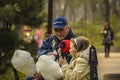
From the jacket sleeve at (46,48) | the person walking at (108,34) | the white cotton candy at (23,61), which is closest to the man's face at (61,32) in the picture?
the jacket sleeve at (46,48)

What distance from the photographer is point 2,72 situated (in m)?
12.5

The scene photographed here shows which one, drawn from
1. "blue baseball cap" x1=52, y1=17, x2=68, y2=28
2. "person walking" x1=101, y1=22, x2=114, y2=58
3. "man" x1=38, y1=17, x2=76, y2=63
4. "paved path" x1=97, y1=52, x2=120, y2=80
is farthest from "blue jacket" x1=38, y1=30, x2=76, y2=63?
"person walking" x1=101, y1=22, x2=114, y2=58

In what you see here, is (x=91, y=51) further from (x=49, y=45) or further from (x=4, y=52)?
A: (x=4, y=52)

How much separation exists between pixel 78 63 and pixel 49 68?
34 cm

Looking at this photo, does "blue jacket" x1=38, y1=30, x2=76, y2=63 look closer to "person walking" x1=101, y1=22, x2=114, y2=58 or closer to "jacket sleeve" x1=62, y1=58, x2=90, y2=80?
"jacket sleeve" x1=62, y1=58, x2=90, y2=80

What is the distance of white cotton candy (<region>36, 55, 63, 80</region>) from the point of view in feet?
19.0

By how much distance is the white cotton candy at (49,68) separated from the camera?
5801 mm

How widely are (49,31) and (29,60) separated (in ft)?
28.9

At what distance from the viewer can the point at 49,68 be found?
19.0 feet

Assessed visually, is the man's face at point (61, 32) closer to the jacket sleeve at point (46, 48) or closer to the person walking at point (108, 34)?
the jacket sleeve at point (46, 48)

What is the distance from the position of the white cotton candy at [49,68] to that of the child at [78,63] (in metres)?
0.11

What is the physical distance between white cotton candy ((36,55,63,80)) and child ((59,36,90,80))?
0.11 metres

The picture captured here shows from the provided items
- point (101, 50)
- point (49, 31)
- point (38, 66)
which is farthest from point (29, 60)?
point (101, 50)

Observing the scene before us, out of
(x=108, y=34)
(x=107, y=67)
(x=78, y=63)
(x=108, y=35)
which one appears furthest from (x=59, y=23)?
(x=108, y=35)
